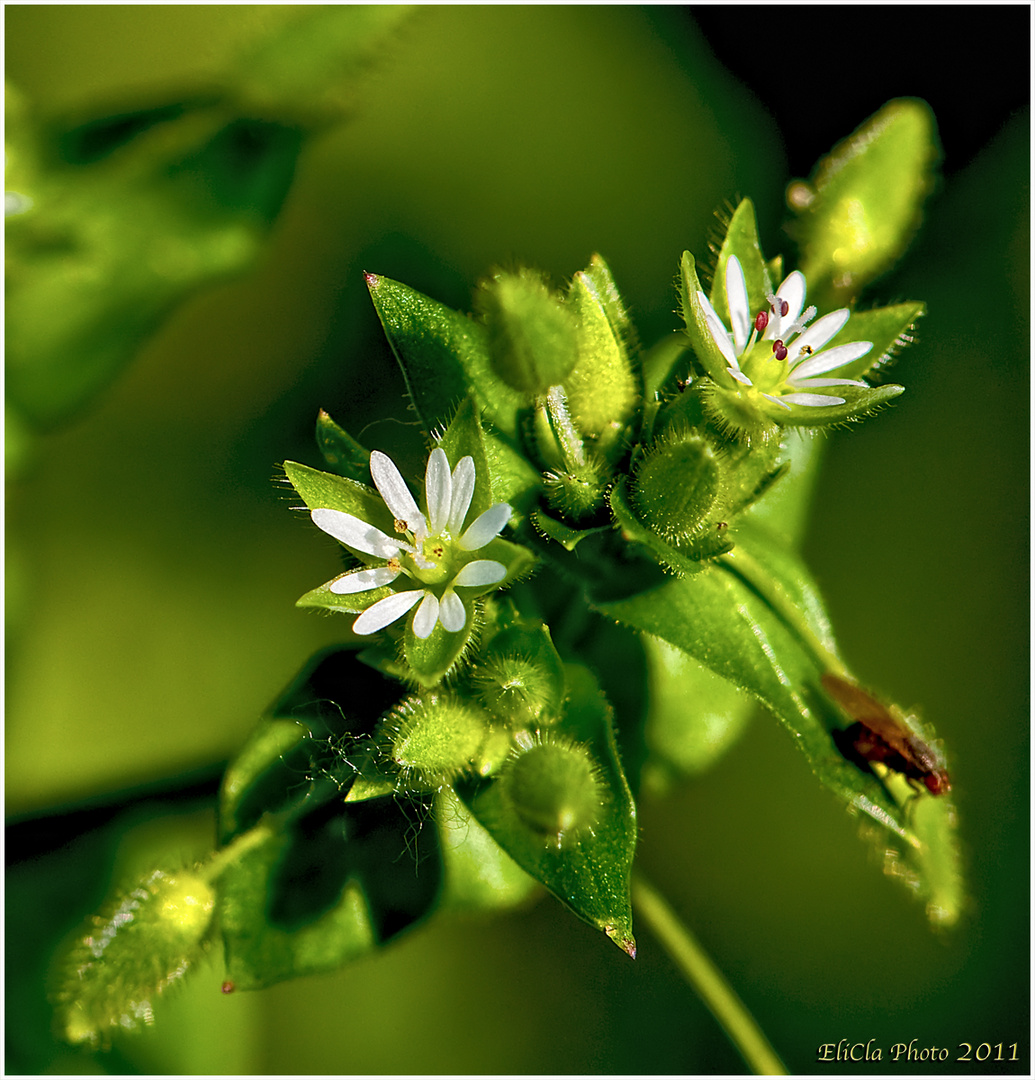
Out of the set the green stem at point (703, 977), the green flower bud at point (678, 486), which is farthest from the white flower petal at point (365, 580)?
the green stem at point (703, 977)

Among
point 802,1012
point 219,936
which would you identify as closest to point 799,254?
point 219,936

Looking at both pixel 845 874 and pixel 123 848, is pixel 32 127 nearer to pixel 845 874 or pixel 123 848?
pixel 123 848

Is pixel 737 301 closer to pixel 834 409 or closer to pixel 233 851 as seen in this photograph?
pixel 834 409

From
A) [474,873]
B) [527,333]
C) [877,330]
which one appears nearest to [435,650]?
[527,333]

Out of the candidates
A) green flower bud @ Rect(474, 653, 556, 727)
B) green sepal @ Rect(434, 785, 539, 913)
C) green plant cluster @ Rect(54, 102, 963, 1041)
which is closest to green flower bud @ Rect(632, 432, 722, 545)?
green plant cluster @ Rect(54, 102, 963, 1041)

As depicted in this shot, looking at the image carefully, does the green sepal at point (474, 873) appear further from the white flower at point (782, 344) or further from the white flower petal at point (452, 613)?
the white flower at point (782, 344)

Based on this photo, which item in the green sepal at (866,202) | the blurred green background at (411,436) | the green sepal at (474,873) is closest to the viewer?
the green sepal at (474,873)
